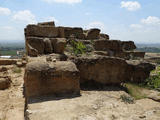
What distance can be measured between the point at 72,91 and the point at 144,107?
1.77m

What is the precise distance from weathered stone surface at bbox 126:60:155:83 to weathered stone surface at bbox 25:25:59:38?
223 inches

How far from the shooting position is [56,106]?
3.50 metres

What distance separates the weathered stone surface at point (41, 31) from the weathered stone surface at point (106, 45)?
2629 millimetres

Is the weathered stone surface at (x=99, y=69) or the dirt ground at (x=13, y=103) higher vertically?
the weathered stone surface at (x=99, y=69)

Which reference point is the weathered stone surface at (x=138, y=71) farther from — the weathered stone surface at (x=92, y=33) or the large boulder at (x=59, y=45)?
the weathered stone surface at (x=92, y=33)

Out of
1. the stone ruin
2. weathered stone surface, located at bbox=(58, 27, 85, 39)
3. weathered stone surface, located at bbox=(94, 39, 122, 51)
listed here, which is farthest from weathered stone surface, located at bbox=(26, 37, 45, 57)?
weathered stone surface, located at bbox=(58, 27, 85, 39)

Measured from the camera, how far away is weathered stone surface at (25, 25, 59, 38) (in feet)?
31.0

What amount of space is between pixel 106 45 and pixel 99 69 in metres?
5.57

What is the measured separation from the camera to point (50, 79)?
4.21 m

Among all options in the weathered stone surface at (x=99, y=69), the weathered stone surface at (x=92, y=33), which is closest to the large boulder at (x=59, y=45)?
the weathered stone surface at (x=99, y=69)

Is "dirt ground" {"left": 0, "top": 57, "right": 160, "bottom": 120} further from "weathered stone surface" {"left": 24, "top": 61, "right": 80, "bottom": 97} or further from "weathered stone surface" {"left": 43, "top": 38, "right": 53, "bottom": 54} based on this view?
"weathered stone surface" {"left": 43, "top": 38, "right": 53, "bottom": 54}

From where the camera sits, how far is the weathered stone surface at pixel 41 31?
9.46 m

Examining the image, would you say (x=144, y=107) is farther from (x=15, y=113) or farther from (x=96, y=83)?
(x=15, y=113)

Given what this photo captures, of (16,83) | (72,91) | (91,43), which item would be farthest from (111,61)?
(91,43)
